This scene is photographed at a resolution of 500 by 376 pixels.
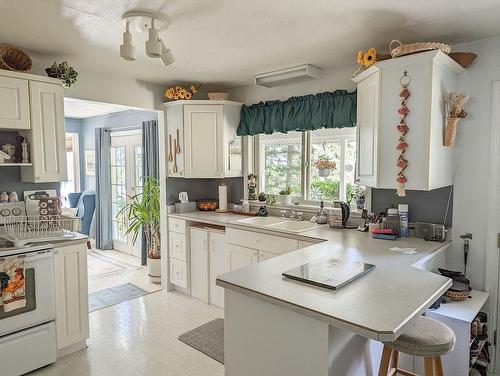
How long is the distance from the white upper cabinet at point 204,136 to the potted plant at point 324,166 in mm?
1065

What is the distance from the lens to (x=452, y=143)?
2.45 m

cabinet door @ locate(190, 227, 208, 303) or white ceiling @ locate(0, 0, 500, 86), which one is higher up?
white ceiling @ locate(0, 0, 500, 86)

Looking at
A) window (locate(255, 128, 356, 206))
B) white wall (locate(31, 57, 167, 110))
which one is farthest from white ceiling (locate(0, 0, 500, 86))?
window (locate(255, 128, 356, 206))

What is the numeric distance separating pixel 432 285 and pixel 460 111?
1356 mm

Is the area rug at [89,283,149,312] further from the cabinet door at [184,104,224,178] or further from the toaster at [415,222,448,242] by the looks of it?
the toaster at [415,222,448,242]

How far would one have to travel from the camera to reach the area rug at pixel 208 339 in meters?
2.83

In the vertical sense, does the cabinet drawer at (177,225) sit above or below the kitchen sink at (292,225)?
below

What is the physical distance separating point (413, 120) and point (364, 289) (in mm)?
1298

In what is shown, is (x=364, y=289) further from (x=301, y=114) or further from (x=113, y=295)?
(x=113, y=295)

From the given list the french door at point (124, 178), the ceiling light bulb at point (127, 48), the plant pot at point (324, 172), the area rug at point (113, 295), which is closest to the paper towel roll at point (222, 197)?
the plant pot at point (324, 172)

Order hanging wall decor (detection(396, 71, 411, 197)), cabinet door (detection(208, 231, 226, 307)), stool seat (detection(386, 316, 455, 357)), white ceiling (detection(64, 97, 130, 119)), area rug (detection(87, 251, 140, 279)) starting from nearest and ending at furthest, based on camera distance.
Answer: stool seat (detection(386, 316, 455, 357)), hanging wall decor (detection(396, 71, 411, 197)), cabinet door (detection(208, 231, 226, 307)), area rug (detection(87, 251, 140, 279)), white ceiling (detection(64, 97, 130, 119))

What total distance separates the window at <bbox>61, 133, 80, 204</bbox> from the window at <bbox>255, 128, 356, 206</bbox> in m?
4.24

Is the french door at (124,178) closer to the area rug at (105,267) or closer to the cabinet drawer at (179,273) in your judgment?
the area rug at (105,267)

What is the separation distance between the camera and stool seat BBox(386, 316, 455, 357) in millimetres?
1579
